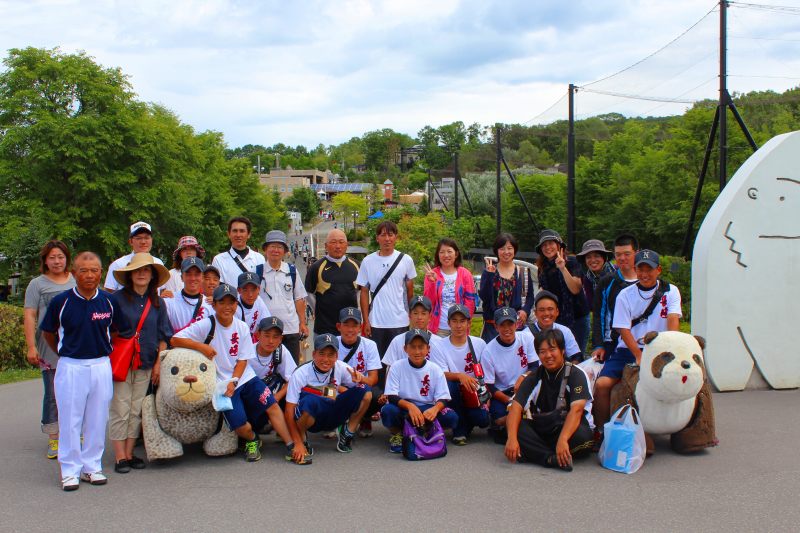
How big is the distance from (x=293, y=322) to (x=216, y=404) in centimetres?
159

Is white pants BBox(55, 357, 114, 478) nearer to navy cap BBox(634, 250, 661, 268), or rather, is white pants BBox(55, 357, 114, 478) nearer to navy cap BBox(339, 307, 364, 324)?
navy cap BBox(339, 307, 364, 324)

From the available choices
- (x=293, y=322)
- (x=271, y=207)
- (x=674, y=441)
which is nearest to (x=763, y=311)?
(x=674, y=441)

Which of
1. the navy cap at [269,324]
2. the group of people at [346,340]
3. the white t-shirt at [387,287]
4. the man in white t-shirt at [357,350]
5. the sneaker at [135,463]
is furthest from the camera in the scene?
the white t-shirt at [387,287]

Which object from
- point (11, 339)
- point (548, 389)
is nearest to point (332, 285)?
point (548, 389)

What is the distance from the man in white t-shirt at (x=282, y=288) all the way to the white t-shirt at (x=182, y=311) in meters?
0.79

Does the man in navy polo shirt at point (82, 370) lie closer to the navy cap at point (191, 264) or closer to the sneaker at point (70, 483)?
the sneaker at point (70, 483)

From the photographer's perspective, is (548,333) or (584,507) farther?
(548,333)

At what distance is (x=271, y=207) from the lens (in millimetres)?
50906

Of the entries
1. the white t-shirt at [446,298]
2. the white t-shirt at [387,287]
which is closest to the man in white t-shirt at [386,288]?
the white t-shirt at [387,287]

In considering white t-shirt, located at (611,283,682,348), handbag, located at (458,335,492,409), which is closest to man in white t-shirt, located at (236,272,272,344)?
handbag, located at (458,335,492,409)

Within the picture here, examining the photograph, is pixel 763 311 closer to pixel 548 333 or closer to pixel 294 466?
pixel 548 333

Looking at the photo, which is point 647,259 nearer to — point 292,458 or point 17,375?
point 292,458

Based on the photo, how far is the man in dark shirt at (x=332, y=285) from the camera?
7211 mm

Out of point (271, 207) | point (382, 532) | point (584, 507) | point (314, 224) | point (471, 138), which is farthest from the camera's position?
point (471, 138)
